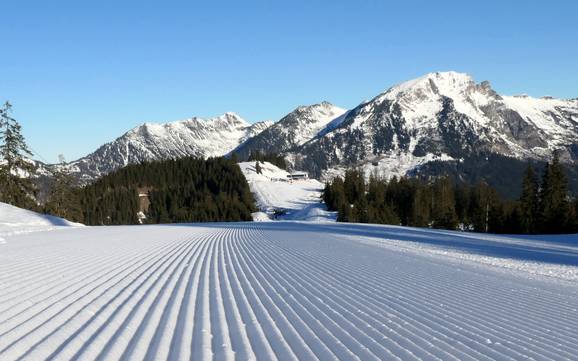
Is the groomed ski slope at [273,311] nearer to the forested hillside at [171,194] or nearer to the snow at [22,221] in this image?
the snow at [22,221]

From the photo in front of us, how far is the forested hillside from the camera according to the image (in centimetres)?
11718

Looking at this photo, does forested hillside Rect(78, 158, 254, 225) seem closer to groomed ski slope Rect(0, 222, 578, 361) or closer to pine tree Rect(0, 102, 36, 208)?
pine tree Rect(0, 102, 36, 208)

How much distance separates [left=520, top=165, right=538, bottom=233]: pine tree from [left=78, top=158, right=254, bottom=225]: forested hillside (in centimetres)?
5846

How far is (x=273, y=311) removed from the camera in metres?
9.62

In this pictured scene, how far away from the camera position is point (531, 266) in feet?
68.0

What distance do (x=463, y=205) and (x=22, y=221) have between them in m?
75.8

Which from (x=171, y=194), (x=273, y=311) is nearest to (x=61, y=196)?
(x=273, y=311)

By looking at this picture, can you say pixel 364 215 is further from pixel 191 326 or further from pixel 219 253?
pixel 191 326

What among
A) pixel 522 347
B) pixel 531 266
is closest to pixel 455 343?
pixel 522 347

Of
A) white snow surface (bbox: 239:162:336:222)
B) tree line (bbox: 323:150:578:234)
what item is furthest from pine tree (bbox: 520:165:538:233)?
white snow surface (bbox: 239:162:336:222)

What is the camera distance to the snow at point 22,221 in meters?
34.4

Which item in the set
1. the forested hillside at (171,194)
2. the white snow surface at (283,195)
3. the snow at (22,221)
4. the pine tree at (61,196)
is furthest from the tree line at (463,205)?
the snow at (22,221)

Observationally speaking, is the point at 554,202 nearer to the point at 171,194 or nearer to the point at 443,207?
the point at 443,207

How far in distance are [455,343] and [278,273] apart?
8.17 meters
